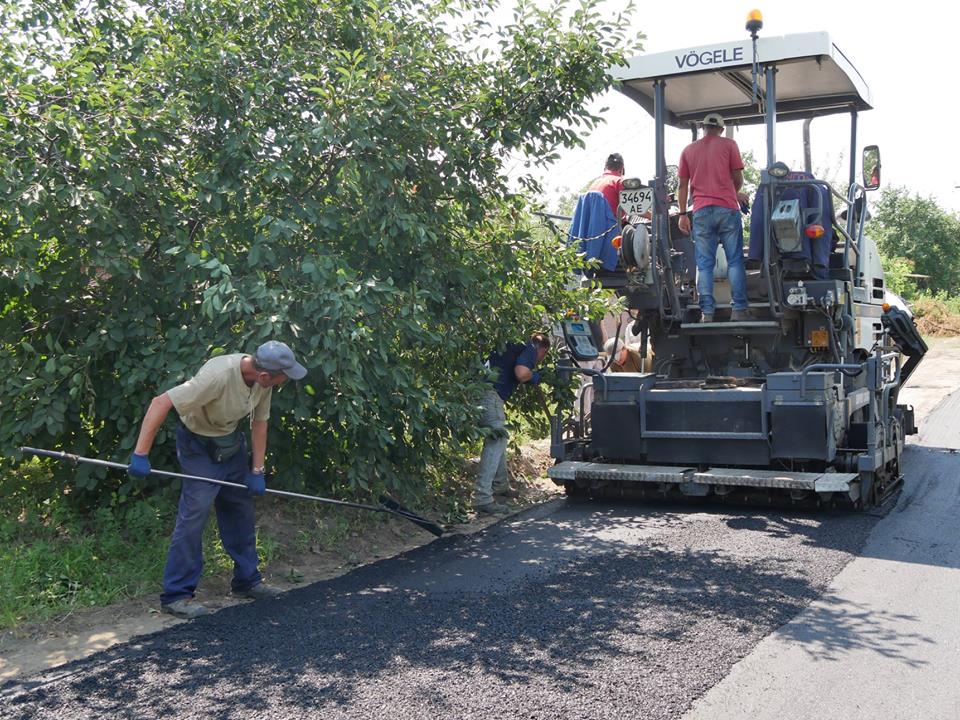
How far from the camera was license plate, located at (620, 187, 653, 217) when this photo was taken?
7.96m

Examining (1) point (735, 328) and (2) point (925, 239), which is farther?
(2) point (925, 239)

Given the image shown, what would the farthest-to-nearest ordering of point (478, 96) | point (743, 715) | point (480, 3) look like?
point (480, 3) → point (478, 96) → point (743, 715)

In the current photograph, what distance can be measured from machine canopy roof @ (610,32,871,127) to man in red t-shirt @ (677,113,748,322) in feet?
1.57

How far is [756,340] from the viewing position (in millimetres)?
8148

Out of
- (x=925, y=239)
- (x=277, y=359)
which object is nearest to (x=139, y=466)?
(x=277, y=359)

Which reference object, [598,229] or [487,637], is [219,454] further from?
[598,229]

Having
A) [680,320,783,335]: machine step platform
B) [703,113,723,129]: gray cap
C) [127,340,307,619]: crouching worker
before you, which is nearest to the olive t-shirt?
[127,340,307,619]: crouching worker

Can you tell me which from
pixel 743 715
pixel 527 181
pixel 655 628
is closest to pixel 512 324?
pixel 527 181

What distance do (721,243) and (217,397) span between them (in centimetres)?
423

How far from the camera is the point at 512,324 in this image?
286 inches

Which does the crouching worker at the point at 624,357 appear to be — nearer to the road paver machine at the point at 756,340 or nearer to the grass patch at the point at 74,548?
the road paver machine at the point at 756,340

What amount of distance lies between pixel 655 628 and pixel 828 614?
92cm

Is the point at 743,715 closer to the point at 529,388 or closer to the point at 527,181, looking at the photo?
the point at 527,181

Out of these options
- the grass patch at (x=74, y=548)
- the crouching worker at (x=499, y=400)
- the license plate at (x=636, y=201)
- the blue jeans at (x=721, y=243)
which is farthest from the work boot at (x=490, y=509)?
the license plate at (x=636, y=201)
